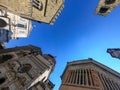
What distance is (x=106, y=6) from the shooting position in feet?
69.8

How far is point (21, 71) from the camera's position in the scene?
28.8 metres

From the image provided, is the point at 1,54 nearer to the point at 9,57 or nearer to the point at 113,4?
the point at 9,57

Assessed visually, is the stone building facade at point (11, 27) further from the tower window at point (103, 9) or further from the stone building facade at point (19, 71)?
the tower window at point (103, 9)

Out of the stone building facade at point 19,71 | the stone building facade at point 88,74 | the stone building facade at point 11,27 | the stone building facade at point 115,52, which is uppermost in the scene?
the stone building facade at point 11,27

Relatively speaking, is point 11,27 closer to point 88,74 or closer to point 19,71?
point 19,71

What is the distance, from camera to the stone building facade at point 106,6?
20.3 meters

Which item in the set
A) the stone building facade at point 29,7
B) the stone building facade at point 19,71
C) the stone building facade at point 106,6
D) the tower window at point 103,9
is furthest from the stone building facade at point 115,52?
the tower window at point 103,9

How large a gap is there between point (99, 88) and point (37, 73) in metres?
13.5

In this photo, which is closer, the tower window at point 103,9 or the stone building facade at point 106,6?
the stone building facade at point 106,6

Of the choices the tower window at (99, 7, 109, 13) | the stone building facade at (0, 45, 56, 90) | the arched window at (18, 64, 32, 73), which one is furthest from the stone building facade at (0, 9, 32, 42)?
the tower window at (99, 7, 109, 13)

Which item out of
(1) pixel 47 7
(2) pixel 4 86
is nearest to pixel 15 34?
(1) pixel 47 7

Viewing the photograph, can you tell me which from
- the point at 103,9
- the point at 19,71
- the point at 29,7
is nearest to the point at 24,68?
the point at 19,71

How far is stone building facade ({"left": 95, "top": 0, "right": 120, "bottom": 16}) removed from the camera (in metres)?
20.3

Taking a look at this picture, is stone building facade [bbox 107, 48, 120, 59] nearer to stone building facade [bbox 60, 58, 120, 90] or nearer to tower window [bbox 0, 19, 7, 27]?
stone building facade [bbox 60, 58, 120, 90]
